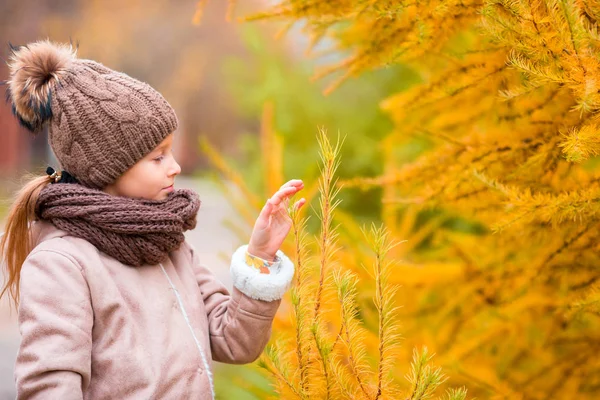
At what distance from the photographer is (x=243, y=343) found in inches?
63.6

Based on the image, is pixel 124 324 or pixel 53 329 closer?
pixel 53 329

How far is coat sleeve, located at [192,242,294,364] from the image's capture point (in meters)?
1.55

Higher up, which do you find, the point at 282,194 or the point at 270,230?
the point at 282,194

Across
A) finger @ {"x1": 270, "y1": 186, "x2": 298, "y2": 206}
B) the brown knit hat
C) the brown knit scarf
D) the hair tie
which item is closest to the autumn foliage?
finger @ {"x1": 270, "y1": 186, "x2": 298, "y2": 206}

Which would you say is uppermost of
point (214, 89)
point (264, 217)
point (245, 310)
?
point (264, 217)

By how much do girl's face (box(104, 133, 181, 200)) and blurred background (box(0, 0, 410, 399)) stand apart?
288mm

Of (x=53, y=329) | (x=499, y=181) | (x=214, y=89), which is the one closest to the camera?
(x=53, y=329)

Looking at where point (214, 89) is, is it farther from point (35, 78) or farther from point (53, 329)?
point (53, 329)

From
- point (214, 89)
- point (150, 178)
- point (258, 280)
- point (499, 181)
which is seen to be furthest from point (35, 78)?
point (214, 89)

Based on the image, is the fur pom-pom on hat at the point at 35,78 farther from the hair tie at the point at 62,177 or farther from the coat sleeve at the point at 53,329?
the coat sleeve at the point at 53,329

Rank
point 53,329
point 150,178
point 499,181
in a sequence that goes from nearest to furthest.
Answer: point 53,329, point 150,178, point 499,181

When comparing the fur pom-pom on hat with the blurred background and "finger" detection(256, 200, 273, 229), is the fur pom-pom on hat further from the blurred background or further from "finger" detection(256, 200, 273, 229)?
"finger" detection(256, 200, 273, 229)

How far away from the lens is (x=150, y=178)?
150cm

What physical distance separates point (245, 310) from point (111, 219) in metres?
0.39
